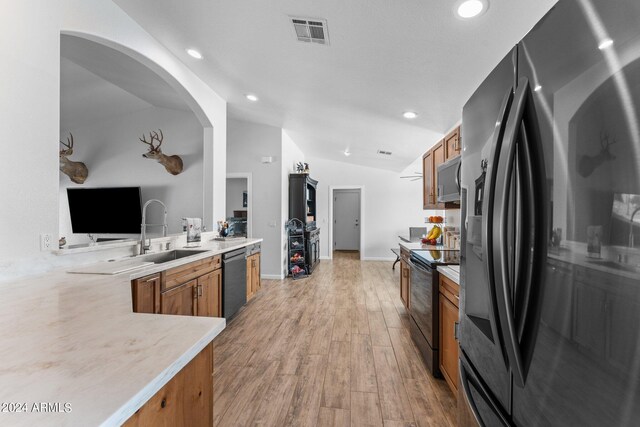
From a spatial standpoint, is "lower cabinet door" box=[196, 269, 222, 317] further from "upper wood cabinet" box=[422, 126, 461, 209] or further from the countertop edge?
"upper wood cabinet" box=[422, 126, 461, 209]

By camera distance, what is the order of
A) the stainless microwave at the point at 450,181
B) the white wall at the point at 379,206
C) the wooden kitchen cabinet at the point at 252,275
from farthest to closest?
the white wall at the point at 379,206, the wooden kitchen cabinet at the point at 252,275, the stainless microwave at the point at 450,181

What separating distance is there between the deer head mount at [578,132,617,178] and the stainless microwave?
5.17ft

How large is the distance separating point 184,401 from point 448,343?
173 centimetres

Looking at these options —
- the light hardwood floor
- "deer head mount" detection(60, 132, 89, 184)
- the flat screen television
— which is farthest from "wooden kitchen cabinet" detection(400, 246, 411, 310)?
"deer head mount" detection(60, 132, 89, 184)

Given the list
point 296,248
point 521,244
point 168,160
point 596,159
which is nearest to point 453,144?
point 521,244

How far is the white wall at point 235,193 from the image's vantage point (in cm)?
672

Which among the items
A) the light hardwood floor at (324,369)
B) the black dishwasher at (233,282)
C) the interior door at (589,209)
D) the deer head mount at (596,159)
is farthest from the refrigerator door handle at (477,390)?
the black dishwasher at (233,282)

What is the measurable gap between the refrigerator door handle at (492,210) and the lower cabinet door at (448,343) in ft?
4.00

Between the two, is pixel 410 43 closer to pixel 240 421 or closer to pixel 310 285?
pixel 240 421

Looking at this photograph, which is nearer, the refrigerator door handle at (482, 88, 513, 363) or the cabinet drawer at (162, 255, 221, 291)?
the refrigerator door handle at (482, 88, 513, 363)

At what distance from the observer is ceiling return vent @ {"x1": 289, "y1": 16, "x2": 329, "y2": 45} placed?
2.09 meters

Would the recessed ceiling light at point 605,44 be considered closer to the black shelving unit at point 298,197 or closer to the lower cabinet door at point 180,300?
the lower cabinet door at point 180,300

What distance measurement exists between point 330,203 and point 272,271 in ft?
9.85

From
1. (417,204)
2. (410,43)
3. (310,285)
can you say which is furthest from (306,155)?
(410,43)
